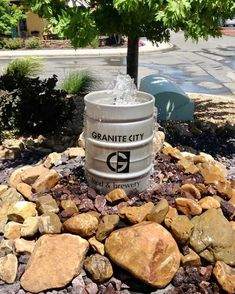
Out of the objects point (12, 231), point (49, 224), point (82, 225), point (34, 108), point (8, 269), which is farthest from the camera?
point (34, 108)

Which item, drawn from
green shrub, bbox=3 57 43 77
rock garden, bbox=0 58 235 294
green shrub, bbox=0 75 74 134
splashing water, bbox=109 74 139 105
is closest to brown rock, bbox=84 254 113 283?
rock garden, bbox=0 58 235 294

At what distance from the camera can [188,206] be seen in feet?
14.4

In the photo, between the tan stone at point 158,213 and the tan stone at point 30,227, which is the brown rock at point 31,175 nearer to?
the tan stone at point 30,227

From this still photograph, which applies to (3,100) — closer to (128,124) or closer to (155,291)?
(128,124)

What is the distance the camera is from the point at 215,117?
943 cm

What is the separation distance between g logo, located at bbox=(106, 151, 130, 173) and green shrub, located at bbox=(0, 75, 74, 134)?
359cm

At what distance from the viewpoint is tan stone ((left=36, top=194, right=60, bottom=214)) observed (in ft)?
14.3

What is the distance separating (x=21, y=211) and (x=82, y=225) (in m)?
0.71

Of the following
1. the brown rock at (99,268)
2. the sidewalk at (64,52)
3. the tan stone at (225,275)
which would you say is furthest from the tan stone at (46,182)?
the sidewalk at (64,52)

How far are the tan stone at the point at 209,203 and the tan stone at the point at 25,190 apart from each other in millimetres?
1767

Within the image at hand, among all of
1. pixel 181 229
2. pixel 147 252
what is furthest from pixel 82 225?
pixel 181 229

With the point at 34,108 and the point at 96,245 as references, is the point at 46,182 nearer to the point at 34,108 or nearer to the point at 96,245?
the point at 96,245

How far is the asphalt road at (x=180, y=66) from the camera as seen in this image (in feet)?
50.9

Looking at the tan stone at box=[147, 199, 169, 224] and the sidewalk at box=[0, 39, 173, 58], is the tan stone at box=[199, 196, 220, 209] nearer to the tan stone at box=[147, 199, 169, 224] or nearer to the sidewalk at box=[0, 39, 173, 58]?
the tan stone at box=[147, 199, 169, 224]
